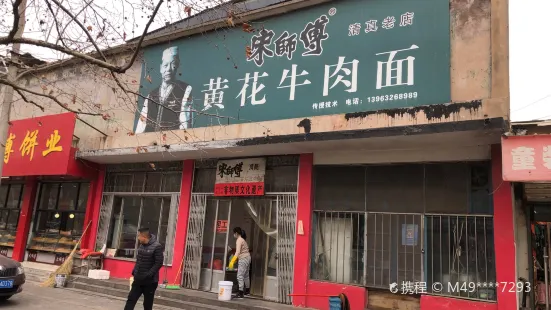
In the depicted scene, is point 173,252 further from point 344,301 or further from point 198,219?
point 344,301

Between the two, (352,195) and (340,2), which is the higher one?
(340,2)

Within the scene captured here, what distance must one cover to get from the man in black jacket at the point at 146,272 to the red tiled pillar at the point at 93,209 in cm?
707

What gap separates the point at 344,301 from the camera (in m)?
7.77

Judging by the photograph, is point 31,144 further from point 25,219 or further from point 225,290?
point 225,290

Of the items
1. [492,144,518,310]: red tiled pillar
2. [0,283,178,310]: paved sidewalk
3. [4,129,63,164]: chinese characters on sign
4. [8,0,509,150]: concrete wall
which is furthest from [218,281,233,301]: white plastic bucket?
[4,129,63,164]: chinese characters on sign

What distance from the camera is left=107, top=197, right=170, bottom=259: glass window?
1193cm

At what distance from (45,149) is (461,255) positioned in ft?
39.3

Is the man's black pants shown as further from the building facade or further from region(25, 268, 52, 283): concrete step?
region(25, 268, 52, 283): concrete step

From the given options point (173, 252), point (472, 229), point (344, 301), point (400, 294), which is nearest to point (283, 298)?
point (344, 301)

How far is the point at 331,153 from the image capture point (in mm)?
9305

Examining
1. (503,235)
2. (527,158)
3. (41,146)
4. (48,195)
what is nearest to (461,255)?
(503,235)

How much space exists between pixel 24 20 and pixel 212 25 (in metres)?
5.10

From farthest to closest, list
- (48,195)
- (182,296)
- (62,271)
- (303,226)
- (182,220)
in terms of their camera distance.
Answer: (48,195) < (62,271) < (182,220) < (182,296) < (303,226)

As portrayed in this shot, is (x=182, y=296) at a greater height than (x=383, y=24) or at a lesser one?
lesser
